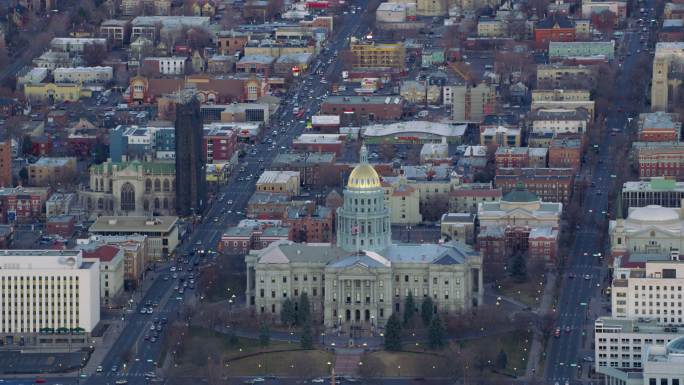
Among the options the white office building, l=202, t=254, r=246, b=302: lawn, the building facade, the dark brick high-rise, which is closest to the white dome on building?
the white office building

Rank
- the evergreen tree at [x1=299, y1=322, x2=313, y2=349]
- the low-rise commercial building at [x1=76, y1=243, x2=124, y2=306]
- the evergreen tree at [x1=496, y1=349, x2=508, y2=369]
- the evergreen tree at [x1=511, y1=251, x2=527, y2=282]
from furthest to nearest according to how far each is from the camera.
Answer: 1. the evergreen tree at [x1=511, y1=251, x2=527, y2=282]
2. the low-rise commercial building at [x1=76, y1=243, x2=124, y2=306]
3. the evergreen tree at [x1=299, y1=322, x2=313, y2=349]
4. the evergreen tree at [x1=496, y1=349, x2=508, y2=369]

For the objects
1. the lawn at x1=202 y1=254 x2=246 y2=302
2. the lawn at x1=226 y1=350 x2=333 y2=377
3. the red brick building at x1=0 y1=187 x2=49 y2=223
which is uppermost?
the red brick building at x1=0 y1=187 x2=49 y2=223

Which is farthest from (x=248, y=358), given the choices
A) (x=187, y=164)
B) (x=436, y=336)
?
(x=187, y=164)

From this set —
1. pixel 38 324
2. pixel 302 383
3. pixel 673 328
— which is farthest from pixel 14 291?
pixel 673 328

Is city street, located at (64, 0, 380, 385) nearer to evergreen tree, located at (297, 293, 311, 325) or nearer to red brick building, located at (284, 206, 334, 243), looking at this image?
red brick building, located at (284, 206, 334, 243)

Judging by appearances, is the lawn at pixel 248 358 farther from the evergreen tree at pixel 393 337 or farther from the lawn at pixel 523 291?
the lawn at pixel 523 291

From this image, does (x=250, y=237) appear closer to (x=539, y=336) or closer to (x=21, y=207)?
(x=21, y=207)

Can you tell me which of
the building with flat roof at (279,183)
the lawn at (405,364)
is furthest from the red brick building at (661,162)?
the lawn at (405,364)
